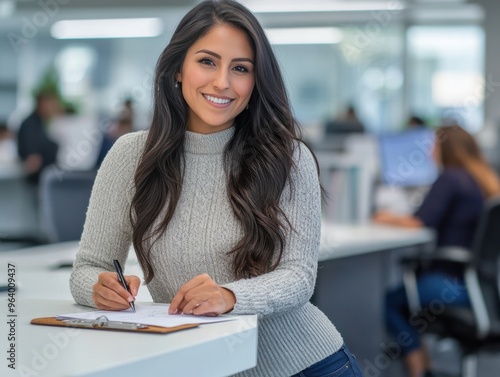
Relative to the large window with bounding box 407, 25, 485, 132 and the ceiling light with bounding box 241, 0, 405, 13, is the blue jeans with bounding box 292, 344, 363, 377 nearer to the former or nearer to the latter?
the ceiling light with bounding box 241, 0, 405, 13

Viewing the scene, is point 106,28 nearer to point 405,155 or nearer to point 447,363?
point 405,155

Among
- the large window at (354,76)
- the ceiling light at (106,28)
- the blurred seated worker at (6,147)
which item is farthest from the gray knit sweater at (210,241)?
the ceiling light at (106,28)

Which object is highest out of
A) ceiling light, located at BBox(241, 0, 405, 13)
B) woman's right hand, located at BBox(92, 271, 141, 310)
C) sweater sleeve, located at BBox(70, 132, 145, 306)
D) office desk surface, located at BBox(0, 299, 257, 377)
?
ceiling light, located at BBox(241, 0, 405, 13)

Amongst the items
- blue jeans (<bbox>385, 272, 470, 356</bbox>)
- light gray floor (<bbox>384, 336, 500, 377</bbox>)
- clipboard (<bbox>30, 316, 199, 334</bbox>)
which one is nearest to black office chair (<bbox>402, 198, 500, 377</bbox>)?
blue jeans (<bbox>385, 272, 470, 356</bbox>)

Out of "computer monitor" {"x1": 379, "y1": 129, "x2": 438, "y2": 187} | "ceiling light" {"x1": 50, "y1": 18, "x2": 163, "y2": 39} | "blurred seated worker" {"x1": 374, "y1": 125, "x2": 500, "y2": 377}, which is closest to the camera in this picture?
"blurred seated worker" {"x1": 374, "y1": 125, "x2": 500, "y2": 377}

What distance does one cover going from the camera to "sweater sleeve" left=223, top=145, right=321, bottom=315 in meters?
1.71

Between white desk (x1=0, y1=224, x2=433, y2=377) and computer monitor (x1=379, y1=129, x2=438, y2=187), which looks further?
computer monitor (x1=379, y1=129, x2=438, y2=187)

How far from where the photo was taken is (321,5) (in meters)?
14.2

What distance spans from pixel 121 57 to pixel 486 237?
12.6 m

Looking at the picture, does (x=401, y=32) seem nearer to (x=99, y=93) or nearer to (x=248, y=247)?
(x=99, y=93)

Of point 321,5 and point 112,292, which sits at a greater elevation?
point 321,5

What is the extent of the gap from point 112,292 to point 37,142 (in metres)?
7.60

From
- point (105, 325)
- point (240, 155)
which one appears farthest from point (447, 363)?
point (105, 325)

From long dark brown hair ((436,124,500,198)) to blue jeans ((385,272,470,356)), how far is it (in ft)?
2.30
